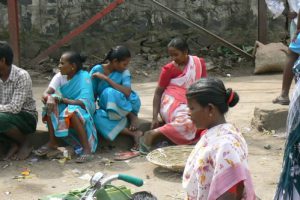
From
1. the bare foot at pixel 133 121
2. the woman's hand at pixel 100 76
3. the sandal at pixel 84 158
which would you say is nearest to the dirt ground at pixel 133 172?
the sandal at pixel 84 158

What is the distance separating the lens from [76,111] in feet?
17.1

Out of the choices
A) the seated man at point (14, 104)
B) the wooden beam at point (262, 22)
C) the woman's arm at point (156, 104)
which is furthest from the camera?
the wooden beam at point (262, 22)

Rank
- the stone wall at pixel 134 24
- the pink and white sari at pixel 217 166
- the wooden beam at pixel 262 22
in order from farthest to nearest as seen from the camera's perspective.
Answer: the stone wall at pixel 134 24 → the wooden beam at pixel 262 22 → the pink and white sari at pixel 217 166

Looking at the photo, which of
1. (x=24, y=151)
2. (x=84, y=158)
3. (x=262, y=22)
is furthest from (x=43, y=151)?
(x=262, y=22)

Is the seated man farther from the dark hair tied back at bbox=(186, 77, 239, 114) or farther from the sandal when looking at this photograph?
the dark hair tied back at bbox=(186, 77, 239, 114)

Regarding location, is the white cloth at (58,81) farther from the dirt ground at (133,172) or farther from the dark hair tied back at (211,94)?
the dark hair tied back at (211,94)

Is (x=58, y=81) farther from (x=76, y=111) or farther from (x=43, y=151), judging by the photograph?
(x=43, y=151)

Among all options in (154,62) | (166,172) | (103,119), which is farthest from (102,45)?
(166,172)

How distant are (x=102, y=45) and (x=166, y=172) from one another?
19.9 feet

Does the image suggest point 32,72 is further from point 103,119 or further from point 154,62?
point 103,119

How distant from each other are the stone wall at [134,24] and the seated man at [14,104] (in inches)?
207

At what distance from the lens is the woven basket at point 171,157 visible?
4.64m

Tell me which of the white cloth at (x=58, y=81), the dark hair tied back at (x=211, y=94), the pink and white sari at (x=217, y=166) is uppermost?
the dark hair tied back at (x=211, y=94)

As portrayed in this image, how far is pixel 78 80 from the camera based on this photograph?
5.34 meters
